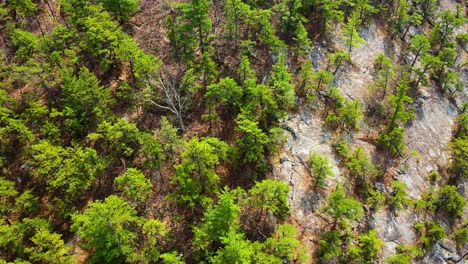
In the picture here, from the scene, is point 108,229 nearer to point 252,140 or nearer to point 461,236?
point 252,140

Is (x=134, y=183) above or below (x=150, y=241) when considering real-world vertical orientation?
above

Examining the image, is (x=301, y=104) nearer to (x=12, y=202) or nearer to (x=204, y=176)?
(x=204, y=176)

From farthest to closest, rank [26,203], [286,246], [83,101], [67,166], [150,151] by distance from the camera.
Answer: [83,101], [26,203], [150,151], [67,166], [286,246]

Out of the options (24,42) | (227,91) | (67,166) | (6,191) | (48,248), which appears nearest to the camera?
(48,248)

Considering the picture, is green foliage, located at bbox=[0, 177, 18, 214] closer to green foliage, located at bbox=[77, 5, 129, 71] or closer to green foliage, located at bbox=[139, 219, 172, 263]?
green foliage, located at bbox=[139, 219, 172, 263]

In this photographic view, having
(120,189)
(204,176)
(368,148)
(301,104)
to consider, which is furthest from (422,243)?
(120,189)

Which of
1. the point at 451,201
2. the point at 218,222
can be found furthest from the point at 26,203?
the point at 451,201
